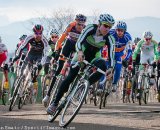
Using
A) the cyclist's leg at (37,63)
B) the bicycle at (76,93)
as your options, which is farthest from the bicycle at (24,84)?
the bicycle at (76,93)

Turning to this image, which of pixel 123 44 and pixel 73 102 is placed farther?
pixel 123 44

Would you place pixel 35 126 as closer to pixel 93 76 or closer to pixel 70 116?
pixel 70 116

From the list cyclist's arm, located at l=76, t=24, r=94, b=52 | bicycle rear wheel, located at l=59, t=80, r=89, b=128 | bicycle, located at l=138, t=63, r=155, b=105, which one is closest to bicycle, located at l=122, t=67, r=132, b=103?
bicycle, located at l=138, t=63, r=155, b=105

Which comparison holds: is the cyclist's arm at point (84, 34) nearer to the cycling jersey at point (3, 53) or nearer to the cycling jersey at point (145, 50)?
Result: the cycling jersey at point (3, 53)

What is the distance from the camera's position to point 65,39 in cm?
1306

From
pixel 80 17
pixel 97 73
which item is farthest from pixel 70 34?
pixel 97 73

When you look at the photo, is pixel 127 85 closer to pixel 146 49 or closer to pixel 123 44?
pixel 146 49

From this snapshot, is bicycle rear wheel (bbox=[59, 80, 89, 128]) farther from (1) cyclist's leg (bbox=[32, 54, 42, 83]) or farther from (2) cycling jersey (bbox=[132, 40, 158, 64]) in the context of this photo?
(2) cycling jersey (bbox=[132, 40, 158, 64])

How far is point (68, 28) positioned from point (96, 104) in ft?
11.7

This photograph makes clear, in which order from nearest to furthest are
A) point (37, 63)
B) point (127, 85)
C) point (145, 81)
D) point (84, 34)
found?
point (84, 34) → point (37, 63) → point (145, 81) → point (127, 85)

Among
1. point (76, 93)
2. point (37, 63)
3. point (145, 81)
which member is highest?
point (37, 63)

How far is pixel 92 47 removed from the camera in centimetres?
979

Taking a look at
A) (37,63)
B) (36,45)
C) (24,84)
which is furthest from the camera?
(36,45)

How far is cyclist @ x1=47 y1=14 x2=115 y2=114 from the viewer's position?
9.29 metres
